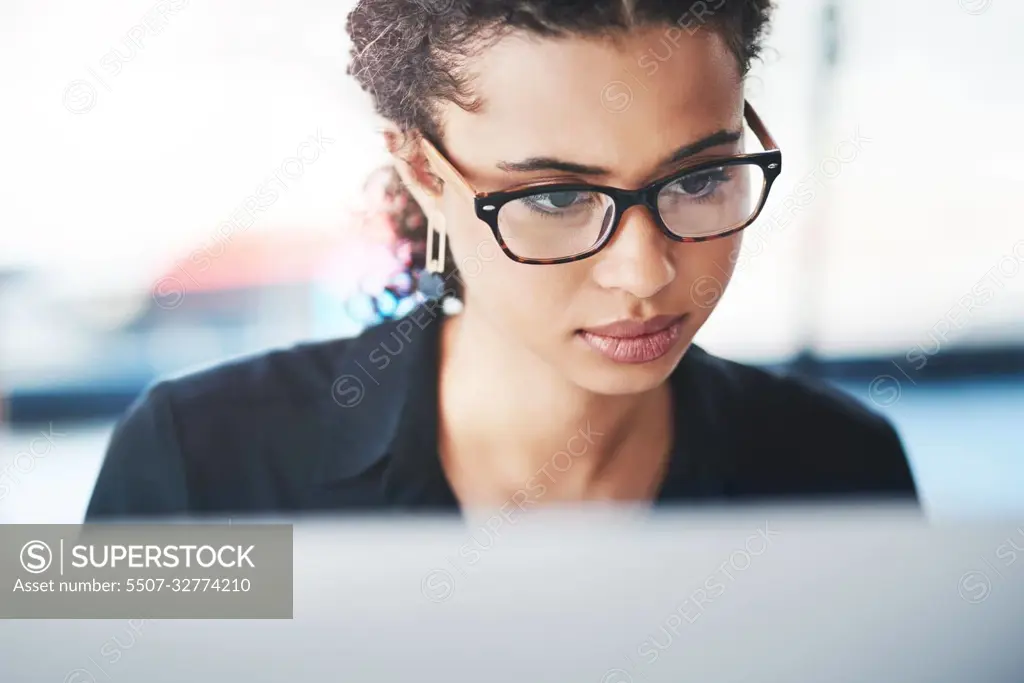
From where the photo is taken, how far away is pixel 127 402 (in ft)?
4.20

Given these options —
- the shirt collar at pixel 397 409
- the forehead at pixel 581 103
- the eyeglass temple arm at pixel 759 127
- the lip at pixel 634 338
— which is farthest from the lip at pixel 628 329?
the eyeglass temple arm at pixel 759 127

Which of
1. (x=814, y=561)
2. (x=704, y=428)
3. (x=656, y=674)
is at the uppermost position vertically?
(x=704, y=428)

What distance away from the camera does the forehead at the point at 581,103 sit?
3.67ft

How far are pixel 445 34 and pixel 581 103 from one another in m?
0.21

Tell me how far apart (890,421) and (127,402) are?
47.3 inches

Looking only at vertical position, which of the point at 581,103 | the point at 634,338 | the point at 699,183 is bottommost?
the point at 634,338

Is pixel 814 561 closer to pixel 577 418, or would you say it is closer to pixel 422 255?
pixel 577 418

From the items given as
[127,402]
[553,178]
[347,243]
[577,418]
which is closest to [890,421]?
[577,418]

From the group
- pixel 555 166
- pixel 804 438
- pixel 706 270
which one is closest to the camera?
pixel 555 166

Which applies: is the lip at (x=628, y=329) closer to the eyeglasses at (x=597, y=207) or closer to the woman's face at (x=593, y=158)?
the woman's face at (x=593, y=158)

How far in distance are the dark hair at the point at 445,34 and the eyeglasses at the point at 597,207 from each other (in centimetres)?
8

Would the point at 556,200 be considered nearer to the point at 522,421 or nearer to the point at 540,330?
the point at 540,330

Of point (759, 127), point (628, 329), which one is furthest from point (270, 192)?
point (759, 127)

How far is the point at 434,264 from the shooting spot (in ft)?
4.12
